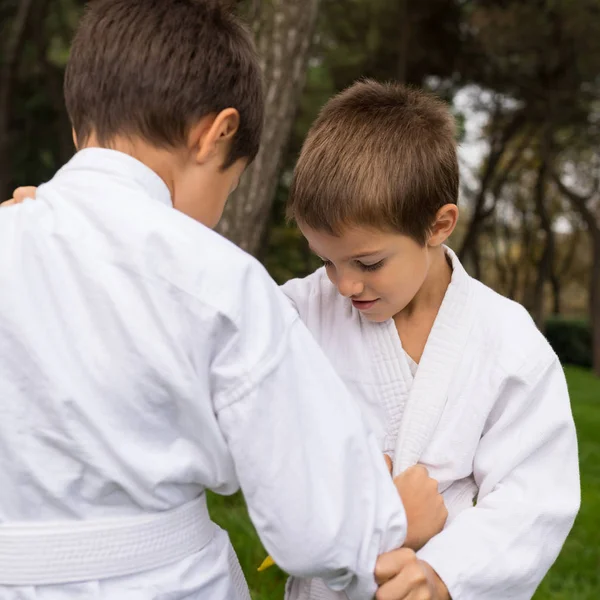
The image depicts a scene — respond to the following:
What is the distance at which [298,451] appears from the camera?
56.2 inches

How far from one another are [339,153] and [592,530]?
3.01 meters

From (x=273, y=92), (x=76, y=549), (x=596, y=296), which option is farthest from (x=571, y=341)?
(x=76, y=549)

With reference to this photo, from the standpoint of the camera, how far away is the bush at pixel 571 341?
83.4ft

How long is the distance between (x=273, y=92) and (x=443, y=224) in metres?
2.28

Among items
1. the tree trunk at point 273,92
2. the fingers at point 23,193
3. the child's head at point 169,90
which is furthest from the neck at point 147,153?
the tree trunk at point 273,92

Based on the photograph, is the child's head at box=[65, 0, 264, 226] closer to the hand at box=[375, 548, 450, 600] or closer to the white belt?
the white belt

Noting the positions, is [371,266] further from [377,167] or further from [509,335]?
[509,335]

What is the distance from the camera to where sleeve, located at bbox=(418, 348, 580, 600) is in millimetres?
1843

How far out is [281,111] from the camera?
416 centimetres

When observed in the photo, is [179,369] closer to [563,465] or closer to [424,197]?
[424,197]

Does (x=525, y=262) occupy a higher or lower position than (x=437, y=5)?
lower

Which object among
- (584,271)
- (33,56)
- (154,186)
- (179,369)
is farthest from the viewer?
(584,271)

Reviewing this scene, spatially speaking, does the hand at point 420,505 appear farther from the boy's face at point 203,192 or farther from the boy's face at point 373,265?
the boy's face at point 203,192

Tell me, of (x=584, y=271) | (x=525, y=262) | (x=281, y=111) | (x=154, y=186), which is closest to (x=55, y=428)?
(x=154, y=186)
